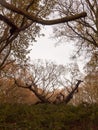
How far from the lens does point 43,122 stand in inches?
396

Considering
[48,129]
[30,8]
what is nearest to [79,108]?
[48,129]

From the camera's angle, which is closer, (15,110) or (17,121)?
(17,121)

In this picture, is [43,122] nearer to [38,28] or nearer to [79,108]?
[79,108]

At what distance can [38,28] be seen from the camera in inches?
937

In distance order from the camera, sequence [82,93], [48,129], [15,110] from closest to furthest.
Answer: [48,129]
[15,110]
[82,93]

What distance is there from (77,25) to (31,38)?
625cm

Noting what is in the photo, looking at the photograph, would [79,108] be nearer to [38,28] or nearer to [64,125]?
[64,125]

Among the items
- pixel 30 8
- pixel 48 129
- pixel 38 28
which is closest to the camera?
pixel 48 129

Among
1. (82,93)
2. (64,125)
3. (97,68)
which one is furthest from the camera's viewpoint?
(82,93)

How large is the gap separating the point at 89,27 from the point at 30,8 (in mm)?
8275

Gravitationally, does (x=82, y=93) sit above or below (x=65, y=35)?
below

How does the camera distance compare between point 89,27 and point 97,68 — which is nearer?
point 89,27

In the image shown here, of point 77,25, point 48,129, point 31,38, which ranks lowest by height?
point 48,129

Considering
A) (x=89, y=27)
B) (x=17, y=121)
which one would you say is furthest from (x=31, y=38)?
(x=17, y=121)
